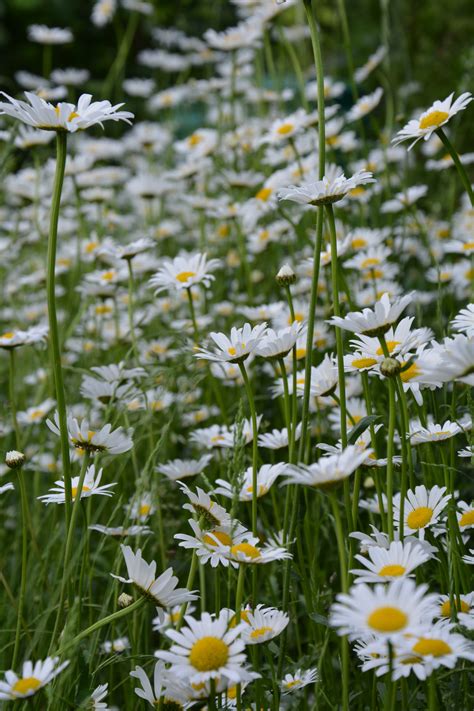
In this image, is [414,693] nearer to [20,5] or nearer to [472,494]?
[472,494]

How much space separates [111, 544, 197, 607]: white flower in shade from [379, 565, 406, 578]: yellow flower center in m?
0.21

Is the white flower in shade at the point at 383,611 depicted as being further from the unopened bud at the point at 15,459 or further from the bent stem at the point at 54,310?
the unopened bud at the point at 15,459

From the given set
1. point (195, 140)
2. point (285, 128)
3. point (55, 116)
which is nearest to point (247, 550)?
point (55, 116)

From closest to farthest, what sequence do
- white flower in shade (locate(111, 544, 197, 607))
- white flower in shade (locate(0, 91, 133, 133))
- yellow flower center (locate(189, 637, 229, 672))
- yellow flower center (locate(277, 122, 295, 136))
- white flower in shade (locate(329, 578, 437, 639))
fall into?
1. white flower in shade (locate(329, 578, 437, 639))
2. yellow flower center (locate(189, 637, 229, 672))
3. white flower in shade (locate(111, 544, 197, 607))
4. white flower in shade (locate(0, 91, 133, 133))
5. yellow flower center (locate(277, 122, 295, 136))

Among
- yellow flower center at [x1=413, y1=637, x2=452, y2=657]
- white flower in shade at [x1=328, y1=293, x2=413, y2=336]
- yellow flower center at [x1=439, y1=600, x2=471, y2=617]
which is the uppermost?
white flower in shade at [x1=328, y1=293, x2=413, y2=336]

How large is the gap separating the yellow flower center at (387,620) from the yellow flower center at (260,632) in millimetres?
265

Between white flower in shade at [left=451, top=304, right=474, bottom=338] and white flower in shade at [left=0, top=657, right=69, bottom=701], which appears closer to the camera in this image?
white flower in shade at [left=0, top=657, right=69, bottom=701]

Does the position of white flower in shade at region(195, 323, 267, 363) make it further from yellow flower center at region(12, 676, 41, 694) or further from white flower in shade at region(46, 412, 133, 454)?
yellow flower center at region(12, 676, 41, 694)

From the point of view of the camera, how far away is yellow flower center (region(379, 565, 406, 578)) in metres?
0.89

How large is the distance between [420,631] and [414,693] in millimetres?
289

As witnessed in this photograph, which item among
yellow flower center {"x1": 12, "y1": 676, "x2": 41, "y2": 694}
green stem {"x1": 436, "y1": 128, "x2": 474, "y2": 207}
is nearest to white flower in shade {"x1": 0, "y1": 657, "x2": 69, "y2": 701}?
yellow flower center {"x1": 12, "y1": 676, "x2": 41, "y2": 694}

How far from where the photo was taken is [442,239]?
2795mm

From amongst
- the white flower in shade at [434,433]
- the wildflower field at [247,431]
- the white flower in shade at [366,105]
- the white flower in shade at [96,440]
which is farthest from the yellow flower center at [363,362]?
Answer: the white flower in shade at [366,105]

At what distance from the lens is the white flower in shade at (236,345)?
1.12m
